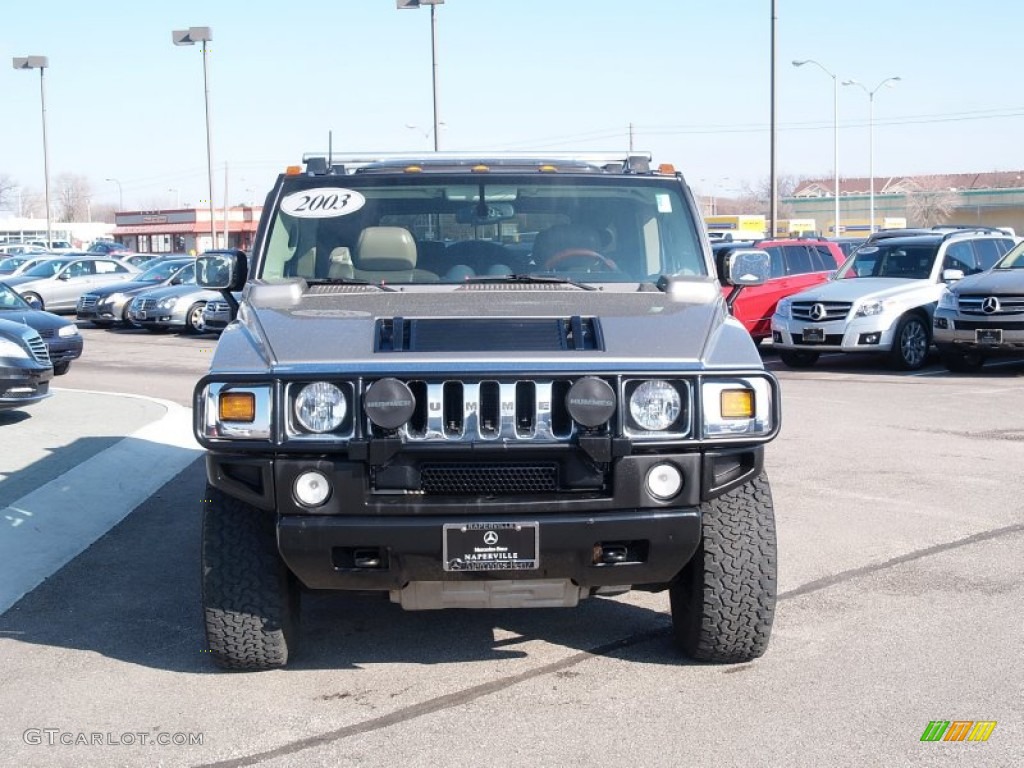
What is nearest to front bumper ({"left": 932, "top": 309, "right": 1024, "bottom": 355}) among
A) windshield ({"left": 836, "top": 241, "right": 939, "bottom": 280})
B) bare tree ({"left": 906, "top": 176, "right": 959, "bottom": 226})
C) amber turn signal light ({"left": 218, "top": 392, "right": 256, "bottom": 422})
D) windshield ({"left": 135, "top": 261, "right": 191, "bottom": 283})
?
windshield ({"left": 836, "top": 241, "right": 939, "bottom": 280})

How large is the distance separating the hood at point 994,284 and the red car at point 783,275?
11.2ft

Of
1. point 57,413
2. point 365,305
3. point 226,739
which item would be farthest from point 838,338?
point 226,739

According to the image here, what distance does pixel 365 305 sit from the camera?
17.2 ft

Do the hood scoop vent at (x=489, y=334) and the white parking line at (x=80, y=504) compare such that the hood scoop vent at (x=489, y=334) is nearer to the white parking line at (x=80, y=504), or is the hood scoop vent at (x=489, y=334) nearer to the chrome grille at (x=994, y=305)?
the white parking line at (x=80, y=504)

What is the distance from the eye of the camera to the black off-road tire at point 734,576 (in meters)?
4.79

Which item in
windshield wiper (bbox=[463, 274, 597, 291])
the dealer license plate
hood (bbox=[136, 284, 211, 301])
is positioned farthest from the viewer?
hood (bbox=[136, 284, 211, 301])

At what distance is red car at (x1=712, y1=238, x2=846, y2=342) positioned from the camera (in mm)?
19875

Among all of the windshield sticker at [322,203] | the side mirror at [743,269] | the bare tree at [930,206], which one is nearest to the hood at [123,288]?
the windshield sticker at [322,203]

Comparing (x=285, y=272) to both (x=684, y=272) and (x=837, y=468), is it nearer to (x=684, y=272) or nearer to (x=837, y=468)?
(x=684, y=272)

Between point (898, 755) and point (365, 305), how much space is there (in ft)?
8.61

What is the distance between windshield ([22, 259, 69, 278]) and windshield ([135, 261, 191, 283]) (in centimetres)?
259

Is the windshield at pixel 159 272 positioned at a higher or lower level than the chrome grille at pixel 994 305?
higher

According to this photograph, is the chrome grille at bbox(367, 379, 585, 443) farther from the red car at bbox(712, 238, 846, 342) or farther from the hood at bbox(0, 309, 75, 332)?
the red car at bbox(712, 238, 846, 342)

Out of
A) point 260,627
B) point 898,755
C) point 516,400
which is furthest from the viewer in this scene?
point 260,627
